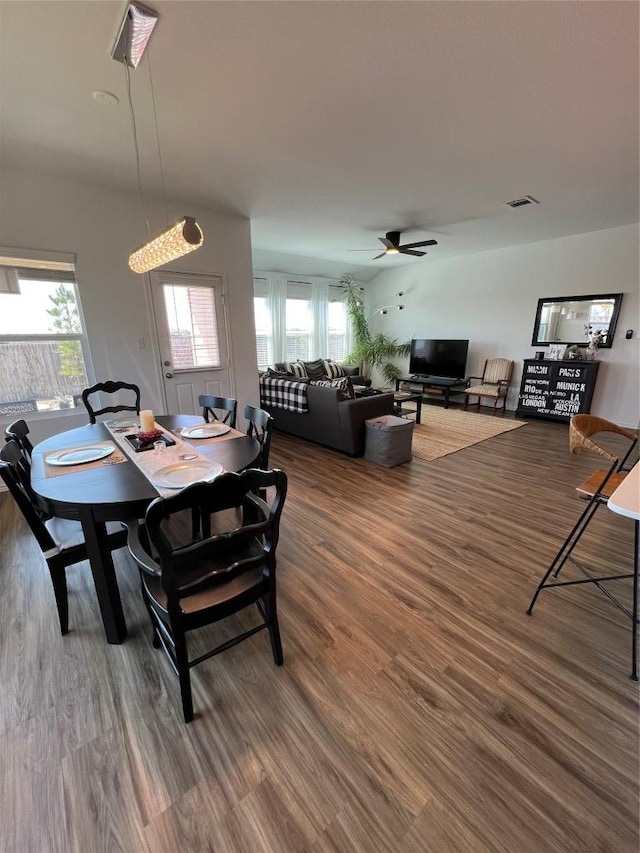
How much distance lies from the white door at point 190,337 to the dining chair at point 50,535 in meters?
2.50

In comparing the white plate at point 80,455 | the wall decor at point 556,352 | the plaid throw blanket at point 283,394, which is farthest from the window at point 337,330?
the white plate at point 80,455

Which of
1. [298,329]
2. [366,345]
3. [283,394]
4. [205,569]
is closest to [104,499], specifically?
[205,569]

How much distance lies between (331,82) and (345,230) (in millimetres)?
2965

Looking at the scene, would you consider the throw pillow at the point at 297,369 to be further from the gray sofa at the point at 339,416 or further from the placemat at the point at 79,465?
the placemat at the point at 79,465

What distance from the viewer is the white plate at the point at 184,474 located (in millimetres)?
1508

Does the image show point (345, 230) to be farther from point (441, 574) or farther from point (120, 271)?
point (441, 574)

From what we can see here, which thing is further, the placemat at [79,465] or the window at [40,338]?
the window at [40,338]

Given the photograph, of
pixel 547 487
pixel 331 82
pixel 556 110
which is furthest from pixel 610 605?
pixel 331 82

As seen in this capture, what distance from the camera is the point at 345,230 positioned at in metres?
4.71

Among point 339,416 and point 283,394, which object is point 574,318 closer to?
point 339,416

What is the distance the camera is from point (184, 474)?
1594 millimetres

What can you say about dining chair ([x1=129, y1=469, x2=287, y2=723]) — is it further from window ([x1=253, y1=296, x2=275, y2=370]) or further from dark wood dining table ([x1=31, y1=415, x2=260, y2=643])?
window ([x1=253, y1=296, x2=275, y2=370])

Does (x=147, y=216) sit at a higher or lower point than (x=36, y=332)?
higher

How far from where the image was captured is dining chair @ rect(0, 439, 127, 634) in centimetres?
152
